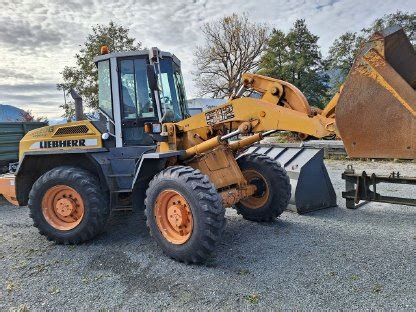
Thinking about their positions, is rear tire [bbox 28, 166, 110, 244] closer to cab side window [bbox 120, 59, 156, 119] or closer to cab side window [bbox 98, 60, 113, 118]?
cab side window [bbox 98, 60, 113, 118]

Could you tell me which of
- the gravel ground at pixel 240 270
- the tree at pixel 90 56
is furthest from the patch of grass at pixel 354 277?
the tree at pixel 90 56

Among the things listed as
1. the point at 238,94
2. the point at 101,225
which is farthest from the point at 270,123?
the point at 101,225

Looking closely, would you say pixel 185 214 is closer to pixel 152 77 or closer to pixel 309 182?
pixel 152 77

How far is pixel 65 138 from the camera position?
5.20 metres

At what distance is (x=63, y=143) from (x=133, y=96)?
4.29 ft

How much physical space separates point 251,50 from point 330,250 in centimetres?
3129

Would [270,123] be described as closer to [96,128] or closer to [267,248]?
[267,248]

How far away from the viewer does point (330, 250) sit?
4332 millimetres

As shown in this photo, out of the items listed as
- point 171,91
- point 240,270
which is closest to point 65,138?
point 171,91

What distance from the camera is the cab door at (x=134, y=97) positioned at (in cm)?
492

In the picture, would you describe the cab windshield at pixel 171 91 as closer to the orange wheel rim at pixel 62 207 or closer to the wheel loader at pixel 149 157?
the wheel loader at pixel 149 157

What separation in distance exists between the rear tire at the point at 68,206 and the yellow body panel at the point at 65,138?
1.21ft

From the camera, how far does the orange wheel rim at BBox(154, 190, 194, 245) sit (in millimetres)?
4164

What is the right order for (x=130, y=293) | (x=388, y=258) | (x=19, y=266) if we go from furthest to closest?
(x=19, y=266) < (x=388, y=258) < (x=130, y=293)
